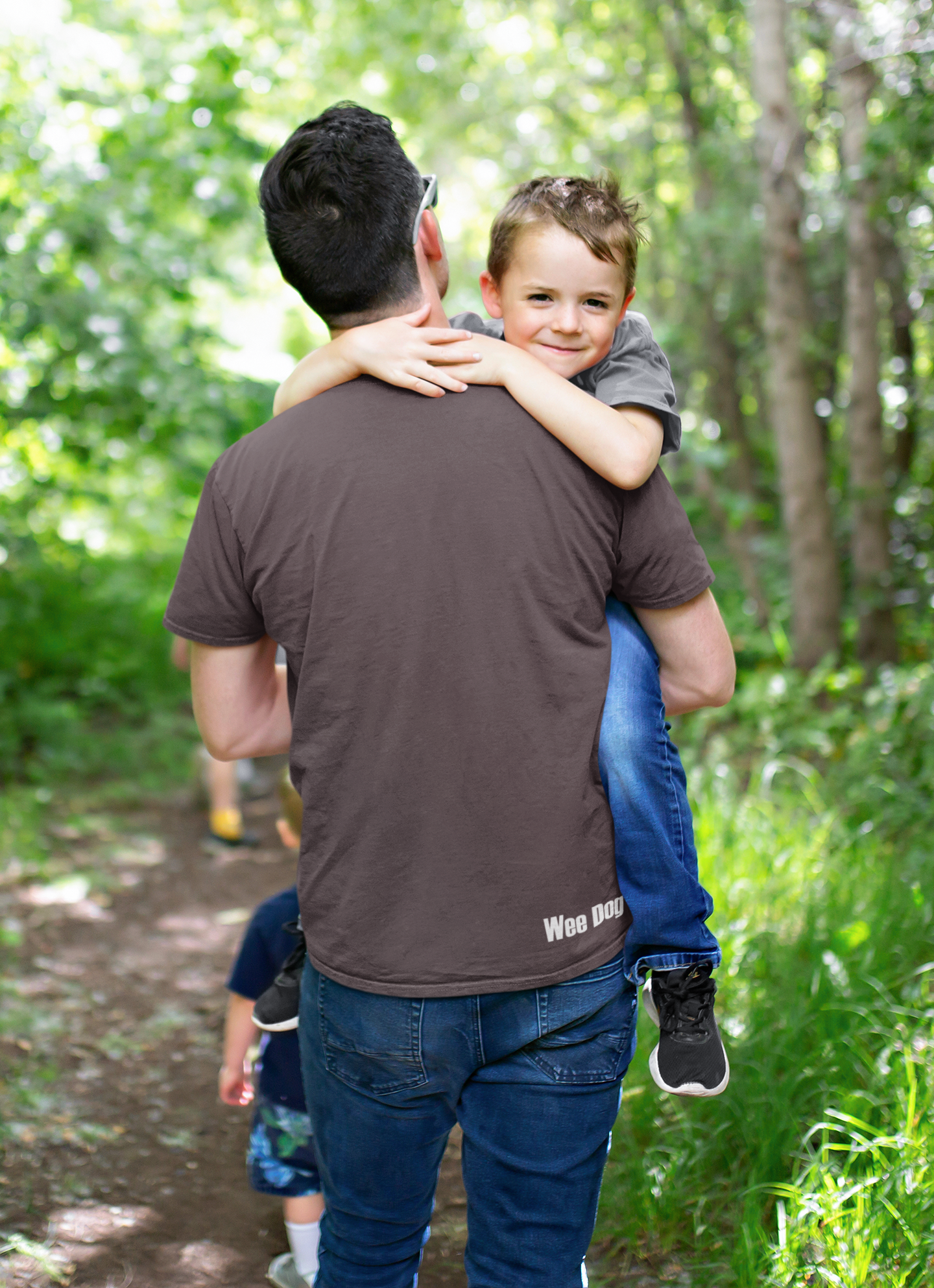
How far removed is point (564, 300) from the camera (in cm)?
175

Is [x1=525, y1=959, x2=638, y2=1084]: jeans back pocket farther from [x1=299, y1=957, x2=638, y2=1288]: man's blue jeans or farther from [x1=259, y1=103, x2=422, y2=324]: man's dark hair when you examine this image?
[x1=259, y1=103, x2=422, y2=324]: man's dark hair

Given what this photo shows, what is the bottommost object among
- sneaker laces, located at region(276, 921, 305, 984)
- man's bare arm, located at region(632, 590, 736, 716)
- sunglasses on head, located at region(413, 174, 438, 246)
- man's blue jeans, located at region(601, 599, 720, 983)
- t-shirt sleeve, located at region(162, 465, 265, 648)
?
sneaker laces, located at region(276, 921, 305, 984)

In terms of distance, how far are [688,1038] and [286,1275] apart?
140cm

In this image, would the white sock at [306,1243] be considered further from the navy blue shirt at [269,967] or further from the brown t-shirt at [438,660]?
the brown t-shirt at [438,660]

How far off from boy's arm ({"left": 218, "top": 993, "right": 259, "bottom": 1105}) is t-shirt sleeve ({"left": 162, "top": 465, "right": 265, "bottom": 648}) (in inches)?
49.4

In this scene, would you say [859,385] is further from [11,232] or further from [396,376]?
[396,376]

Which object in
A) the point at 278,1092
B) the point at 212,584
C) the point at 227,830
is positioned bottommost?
the point at 227,830

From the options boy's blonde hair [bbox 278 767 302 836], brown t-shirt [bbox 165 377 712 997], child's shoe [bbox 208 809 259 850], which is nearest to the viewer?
brown t-shirt [bbox 165 377 712 997]

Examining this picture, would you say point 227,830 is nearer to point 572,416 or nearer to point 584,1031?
point 584,1031

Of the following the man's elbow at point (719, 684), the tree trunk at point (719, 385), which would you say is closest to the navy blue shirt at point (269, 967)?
the man's elbow at point (719, 684)

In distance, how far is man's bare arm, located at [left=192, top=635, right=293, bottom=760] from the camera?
1604 millimetres

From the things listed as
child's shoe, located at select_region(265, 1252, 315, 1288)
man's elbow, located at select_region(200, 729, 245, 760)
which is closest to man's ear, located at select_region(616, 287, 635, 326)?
man's elbow, located at select_region(200, 729, 245, 760)

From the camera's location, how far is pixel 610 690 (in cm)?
150

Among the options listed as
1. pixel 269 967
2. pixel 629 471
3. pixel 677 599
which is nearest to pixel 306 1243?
pixel 269 967
